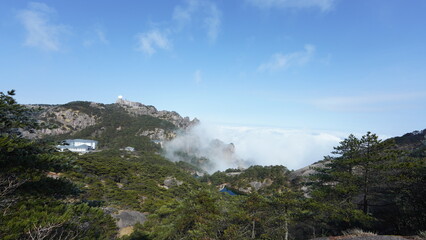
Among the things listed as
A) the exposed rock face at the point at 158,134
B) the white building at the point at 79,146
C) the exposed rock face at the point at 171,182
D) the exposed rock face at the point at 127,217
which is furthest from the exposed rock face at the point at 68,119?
the exposed rock face at the point at 127,217

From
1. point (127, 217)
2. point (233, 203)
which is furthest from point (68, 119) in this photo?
point (233, 203)

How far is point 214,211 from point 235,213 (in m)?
2.06

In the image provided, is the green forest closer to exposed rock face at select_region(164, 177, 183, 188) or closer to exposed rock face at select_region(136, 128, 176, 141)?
exposed rock face at select_region(164, 177, 183, 188)

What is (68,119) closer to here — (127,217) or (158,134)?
(158,134)

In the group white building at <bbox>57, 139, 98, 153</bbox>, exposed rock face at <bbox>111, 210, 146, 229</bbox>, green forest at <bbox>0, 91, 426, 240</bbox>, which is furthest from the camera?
white building at <bbox>57, 139, 98, 153</bbox>

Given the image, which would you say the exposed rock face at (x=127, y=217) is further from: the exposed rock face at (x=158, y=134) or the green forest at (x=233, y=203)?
the exposed rock face at (x=158, y=134)

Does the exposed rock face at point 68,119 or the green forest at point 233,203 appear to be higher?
the exposed rock face at point 68,119

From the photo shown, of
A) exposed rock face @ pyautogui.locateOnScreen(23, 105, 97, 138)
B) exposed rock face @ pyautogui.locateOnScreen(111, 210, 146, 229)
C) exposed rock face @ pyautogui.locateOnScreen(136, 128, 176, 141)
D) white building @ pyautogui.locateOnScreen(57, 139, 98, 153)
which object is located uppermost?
exposed rock face @ pyautogui.locateOnScreen(23, 105, 97, 138)

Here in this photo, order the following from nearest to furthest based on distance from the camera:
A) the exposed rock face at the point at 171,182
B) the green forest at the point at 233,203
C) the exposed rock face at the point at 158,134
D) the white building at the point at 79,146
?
the green forest at the point at 233,203, the exposed rock face at the point at 171,182, the white building at the point at 79,146, the exposed rock face at the point at 158,134

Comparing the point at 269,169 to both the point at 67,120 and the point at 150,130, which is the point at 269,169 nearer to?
the point at 150,130

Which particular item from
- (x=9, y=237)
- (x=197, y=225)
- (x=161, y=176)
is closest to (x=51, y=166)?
(x=9, y=237)

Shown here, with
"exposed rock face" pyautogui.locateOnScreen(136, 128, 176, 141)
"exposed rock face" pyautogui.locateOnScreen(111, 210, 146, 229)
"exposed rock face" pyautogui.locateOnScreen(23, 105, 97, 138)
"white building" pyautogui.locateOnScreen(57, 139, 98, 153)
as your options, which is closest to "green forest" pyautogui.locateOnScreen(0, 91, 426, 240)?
"exposed rock face" pyautogui.locateOnScreen(111, 210, 146, 229)

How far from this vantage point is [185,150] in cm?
16350

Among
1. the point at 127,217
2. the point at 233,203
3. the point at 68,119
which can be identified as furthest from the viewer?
the point at 68,119
